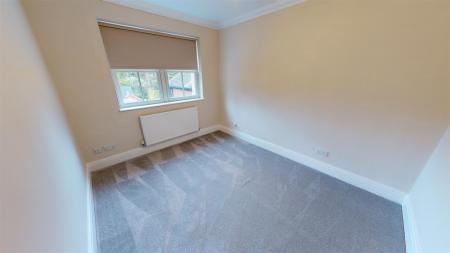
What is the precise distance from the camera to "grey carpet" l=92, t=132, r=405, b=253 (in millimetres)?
1355

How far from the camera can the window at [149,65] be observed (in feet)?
7.34

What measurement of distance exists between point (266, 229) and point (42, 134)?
1.86m

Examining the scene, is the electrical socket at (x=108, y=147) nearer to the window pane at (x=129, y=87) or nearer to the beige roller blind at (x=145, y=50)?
the window pane at (x=129, y=87)

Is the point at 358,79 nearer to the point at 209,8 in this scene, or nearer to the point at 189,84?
the point at 209,8

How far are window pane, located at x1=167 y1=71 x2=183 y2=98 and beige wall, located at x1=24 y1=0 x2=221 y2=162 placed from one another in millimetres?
455

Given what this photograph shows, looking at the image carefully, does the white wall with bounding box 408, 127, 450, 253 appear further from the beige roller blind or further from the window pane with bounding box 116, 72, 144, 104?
the window pane with bounding box 116, 72, 144, 104

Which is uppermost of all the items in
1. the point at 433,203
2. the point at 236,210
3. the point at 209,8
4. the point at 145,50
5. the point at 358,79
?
the point at 209,8

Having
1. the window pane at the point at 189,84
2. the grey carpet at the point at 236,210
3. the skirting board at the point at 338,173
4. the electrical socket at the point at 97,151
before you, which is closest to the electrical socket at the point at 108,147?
the electrical socket at the point at 97,151

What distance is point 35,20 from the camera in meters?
1.65

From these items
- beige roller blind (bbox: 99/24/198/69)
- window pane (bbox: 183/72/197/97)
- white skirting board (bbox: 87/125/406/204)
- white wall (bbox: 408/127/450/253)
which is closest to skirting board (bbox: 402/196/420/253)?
white wall (bbox: 408/127/450/253)

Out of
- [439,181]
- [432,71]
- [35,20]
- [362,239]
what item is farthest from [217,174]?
[35,20]

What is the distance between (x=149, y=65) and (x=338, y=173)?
318 cm

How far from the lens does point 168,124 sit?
2.85m

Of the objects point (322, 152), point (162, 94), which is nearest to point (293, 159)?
point (322, 152)
